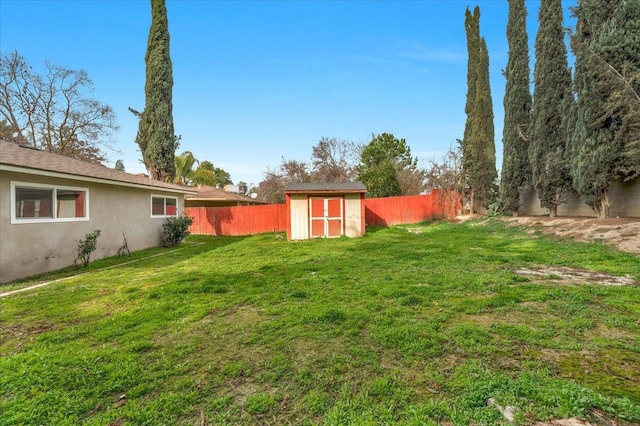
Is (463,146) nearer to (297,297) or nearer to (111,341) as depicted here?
(297,297)

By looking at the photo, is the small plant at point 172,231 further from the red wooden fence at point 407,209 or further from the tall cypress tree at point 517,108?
the tall cypress tree at point 517,108

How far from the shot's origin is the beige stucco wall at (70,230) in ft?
20.8

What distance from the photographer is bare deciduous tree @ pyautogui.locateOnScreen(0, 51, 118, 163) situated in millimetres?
18203

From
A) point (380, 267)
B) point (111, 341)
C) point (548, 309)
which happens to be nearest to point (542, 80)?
point (380, 267)

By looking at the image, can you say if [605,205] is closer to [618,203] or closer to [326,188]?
[618,203]

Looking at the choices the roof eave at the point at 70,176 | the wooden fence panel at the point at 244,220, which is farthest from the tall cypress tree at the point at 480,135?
the roof eave at the point at 70,176

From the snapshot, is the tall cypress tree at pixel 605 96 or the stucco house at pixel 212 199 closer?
the tall cypress tree at pixel 605 96

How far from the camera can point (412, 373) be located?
247 cm

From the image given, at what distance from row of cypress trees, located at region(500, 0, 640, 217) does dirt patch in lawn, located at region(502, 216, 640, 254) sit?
994mm

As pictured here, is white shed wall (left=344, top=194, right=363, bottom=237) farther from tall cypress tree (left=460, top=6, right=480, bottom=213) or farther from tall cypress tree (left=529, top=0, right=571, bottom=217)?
tall cypress tree (left=460, top=6, right=480, bottom=213)

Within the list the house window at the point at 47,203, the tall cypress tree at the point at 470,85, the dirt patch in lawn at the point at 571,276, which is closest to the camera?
the dirt patch in lawn at the point at 571,276

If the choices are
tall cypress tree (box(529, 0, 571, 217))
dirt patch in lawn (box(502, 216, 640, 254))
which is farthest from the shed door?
tall cypress tree (box(529, 0, 571, 217))

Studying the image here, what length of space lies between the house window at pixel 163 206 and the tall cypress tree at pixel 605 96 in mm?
14978

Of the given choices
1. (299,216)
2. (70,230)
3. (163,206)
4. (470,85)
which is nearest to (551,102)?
(470,85)
